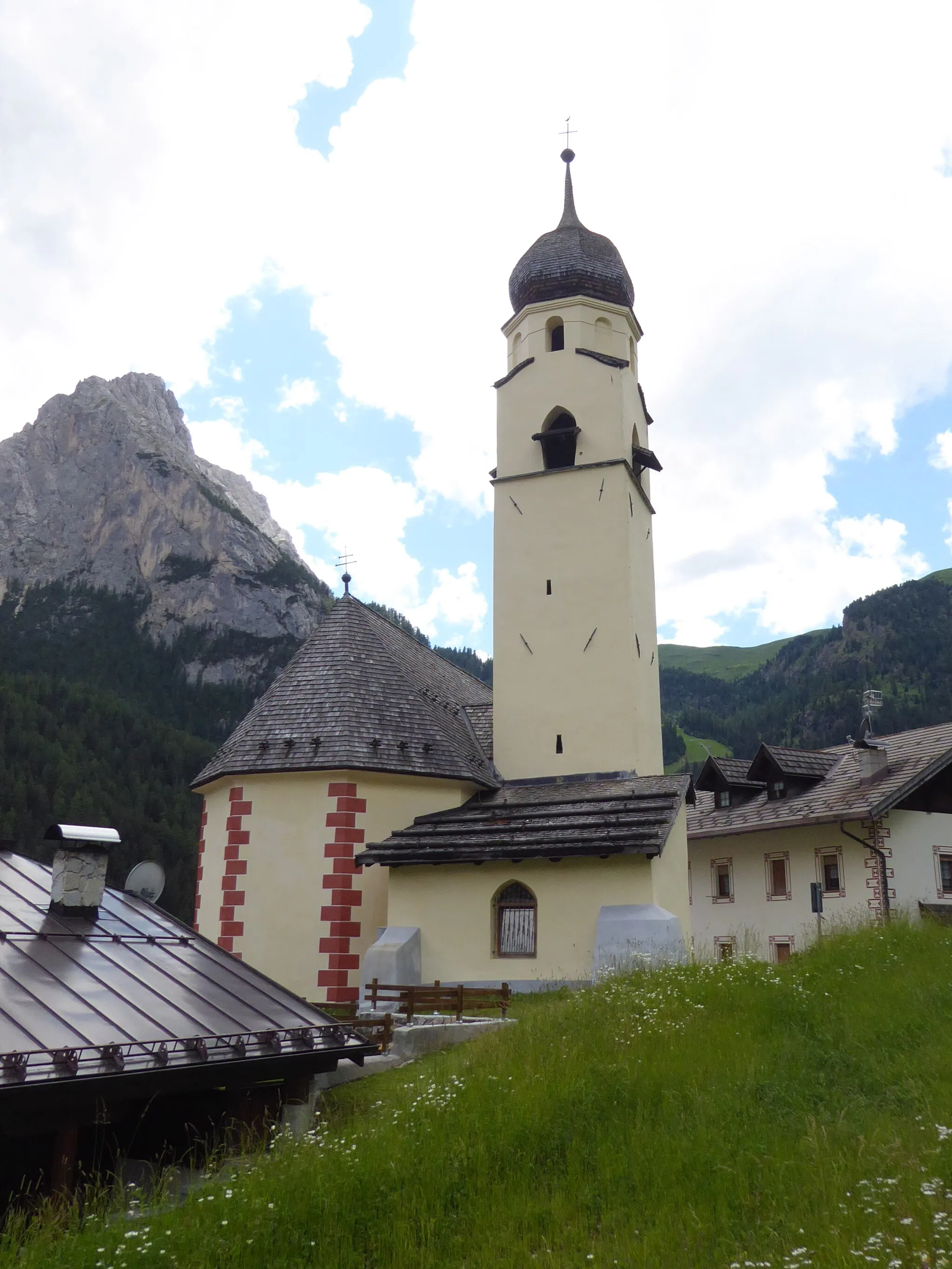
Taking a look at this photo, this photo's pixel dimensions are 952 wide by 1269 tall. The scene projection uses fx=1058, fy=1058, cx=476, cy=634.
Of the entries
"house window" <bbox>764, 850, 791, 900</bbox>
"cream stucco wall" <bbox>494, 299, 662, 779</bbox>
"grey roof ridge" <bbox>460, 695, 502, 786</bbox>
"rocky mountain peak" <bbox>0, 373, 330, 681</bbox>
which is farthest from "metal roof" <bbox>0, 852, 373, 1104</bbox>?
"rocky mountain peak" <bbox>0, 373, 330, 681</bbox>

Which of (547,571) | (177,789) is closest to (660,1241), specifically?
(547,571)

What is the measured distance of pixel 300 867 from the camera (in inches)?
Result: 766

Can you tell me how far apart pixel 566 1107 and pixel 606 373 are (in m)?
19.0

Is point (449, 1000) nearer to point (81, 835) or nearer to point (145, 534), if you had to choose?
→ point (81, 835)

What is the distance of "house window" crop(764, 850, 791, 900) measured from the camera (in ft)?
90.1

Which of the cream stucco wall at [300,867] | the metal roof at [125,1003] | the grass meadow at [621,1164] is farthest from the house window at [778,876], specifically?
the metal roof at [125,1003]

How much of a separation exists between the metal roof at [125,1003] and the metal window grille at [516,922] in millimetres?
7538

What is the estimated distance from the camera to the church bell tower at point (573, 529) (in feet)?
74.3

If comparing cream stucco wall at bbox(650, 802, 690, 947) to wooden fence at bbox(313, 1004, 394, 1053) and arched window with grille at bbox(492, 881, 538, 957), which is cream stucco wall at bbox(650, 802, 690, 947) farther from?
wooden fence at bbox(313, 1004, 394, 1053)

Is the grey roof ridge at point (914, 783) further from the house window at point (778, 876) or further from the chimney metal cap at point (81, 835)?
the chimney metal cap at point (81, 835)

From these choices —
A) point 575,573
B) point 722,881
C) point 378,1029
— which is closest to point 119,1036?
point 378,1029

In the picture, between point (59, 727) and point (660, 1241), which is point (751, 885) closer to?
point (660, 1241)

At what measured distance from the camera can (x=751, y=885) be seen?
2866 cm

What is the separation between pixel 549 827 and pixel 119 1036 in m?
10.7
